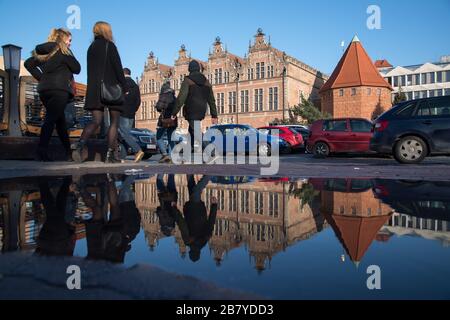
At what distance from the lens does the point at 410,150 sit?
820 cm

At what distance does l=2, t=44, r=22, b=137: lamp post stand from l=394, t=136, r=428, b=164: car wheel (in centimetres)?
795

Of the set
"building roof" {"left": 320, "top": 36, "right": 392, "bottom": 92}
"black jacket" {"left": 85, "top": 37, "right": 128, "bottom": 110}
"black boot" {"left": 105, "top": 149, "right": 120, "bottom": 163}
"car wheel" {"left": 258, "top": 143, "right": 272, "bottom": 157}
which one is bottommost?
"black boot" {"left": 105, "top": 149, "right": 120, "bottom": 163}

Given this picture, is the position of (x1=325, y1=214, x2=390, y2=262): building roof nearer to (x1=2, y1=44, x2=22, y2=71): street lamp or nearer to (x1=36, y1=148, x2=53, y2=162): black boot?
(x1=36, y1=148, x2=53, y2=162): black boot

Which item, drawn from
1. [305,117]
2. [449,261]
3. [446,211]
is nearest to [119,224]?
[449,261]

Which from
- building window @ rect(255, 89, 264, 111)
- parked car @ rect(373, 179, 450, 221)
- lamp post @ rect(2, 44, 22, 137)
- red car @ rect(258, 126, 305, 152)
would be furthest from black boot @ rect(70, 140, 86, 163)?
building window @ rect(255, 89, 264, 111)

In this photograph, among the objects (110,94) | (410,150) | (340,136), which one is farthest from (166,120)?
(340,136)

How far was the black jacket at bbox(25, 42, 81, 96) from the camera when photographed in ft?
19.1

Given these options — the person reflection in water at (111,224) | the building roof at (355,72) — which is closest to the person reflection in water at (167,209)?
the person reflection in water at (111,224)

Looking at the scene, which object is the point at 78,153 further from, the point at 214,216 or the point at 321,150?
the point at 321,150

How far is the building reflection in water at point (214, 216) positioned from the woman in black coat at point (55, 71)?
2547 mm

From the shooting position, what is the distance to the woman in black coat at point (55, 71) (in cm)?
582

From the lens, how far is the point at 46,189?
11.2 feet

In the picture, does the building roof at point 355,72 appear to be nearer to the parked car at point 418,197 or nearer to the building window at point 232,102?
the building window at point 232,102

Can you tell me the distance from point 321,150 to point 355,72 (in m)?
36.1
